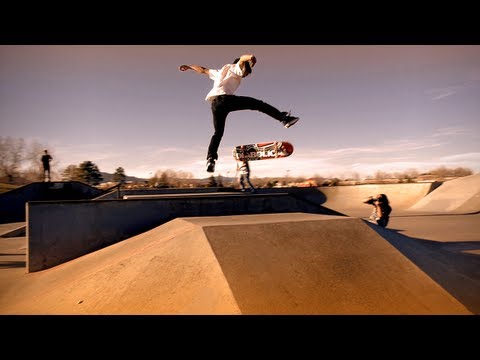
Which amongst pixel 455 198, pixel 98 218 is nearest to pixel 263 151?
pixel 98 218

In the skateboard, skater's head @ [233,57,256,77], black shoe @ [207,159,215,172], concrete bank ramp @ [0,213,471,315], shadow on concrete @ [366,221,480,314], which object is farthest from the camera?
the skateboard

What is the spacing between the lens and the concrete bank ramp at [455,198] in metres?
16.8

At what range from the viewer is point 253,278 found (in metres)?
3.59

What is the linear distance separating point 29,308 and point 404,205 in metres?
21.5

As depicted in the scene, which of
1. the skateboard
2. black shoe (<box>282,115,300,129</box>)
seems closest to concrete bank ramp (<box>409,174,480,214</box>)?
the skateboard

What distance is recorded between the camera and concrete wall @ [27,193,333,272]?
651 cm

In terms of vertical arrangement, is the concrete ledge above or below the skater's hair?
below

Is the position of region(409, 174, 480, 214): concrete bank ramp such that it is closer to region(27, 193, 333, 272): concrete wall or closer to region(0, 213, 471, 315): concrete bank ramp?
region(27, 193, 333, 272): concrete wall

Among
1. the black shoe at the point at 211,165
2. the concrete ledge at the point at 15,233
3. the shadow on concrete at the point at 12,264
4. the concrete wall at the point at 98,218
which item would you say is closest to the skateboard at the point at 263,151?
the concrete wall at the point at 98,218

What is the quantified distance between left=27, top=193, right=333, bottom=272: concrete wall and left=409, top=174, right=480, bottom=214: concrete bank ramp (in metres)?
14.1

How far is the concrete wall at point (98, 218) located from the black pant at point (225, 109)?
191 centimetres
